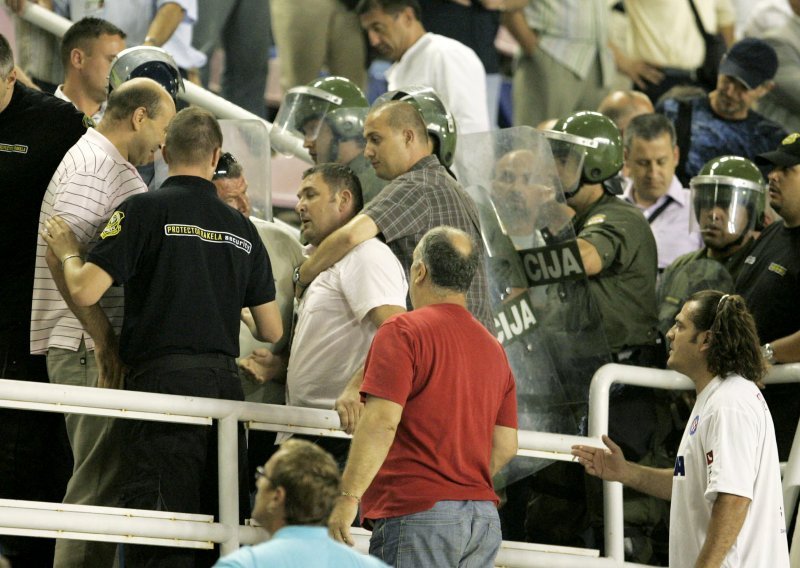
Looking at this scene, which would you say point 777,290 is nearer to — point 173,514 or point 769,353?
point 769,353

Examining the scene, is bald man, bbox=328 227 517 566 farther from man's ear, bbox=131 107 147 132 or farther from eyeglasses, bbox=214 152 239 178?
eyeglasses, bbox=214 152 239 178

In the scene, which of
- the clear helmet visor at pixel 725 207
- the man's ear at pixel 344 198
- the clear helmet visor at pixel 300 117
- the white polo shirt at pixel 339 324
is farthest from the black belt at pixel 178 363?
the clear helmet visor at pixel 725 207

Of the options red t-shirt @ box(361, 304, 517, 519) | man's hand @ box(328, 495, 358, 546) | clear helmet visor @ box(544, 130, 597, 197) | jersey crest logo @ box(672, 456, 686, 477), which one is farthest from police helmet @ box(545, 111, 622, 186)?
man's hand @ box(328, 495, 358, 546)

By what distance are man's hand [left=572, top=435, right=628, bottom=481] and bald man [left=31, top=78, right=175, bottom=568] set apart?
1832mm

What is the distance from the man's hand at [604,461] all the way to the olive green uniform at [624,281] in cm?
123

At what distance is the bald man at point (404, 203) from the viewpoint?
228 inches

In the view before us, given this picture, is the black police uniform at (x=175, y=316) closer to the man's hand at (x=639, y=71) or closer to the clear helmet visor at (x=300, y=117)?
the clear helmet visor at (x=300, y=117)

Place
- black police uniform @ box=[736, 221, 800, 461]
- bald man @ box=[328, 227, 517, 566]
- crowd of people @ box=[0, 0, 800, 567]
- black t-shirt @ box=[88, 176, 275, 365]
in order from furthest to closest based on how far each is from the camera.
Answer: black police uniform @ box=[736, 221, 800, 461] < black t-shirt @ box=[88, 176, 275, 365] < crowd of people @ box=[0, 0, 800, 567] < bald man @ box=[328, 227, 517, 566]

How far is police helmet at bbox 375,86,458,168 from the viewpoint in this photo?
6.62 m

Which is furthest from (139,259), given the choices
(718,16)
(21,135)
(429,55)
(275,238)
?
(718,16)

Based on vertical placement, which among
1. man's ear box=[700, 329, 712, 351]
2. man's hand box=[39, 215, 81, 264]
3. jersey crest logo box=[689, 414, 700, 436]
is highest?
man's hand box=[39, 215, 81, 264]

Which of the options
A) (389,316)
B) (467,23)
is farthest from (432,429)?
(467,23)

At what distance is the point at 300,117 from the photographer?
295 inches

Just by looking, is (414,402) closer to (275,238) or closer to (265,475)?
(265,475)
